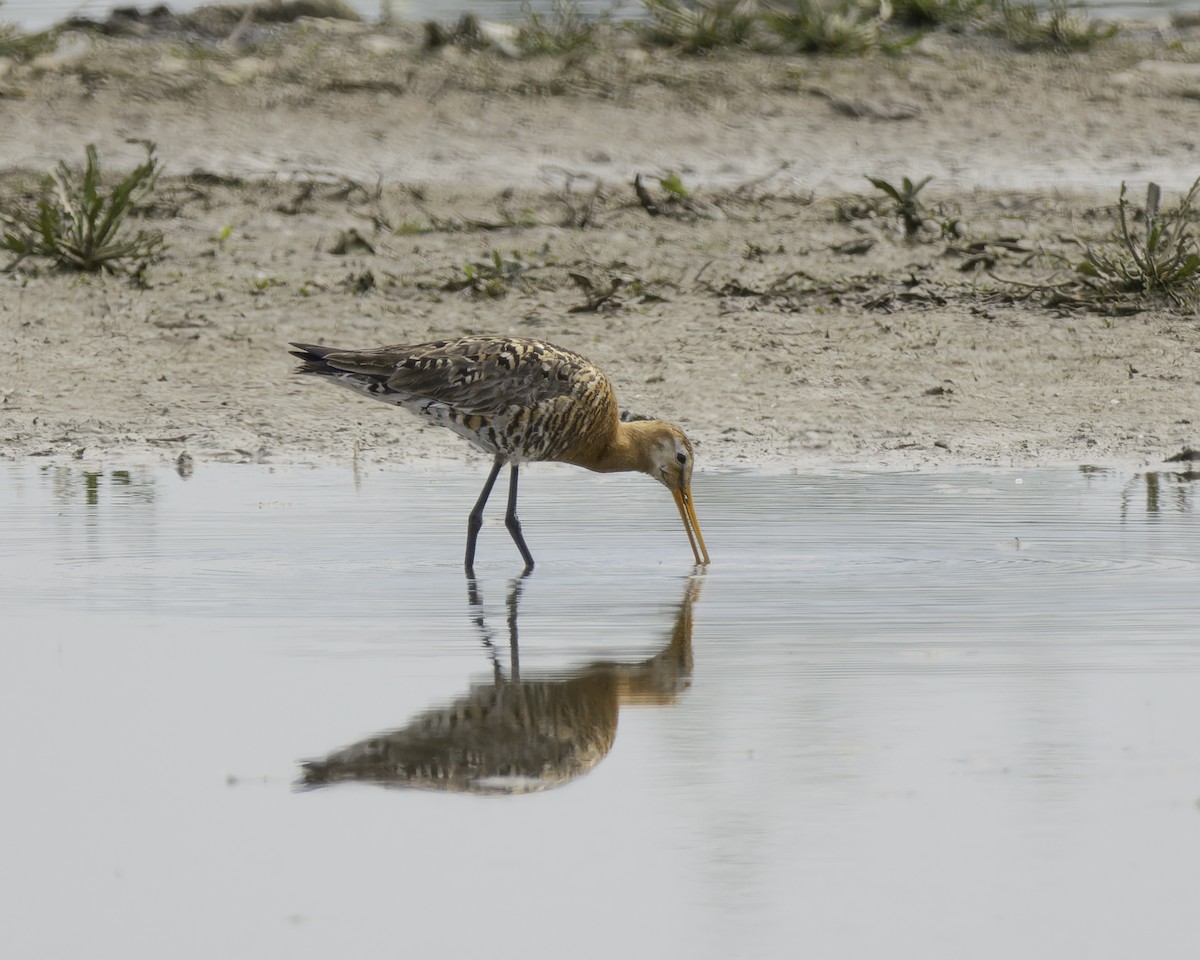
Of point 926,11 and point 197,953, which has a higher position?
point 926,11

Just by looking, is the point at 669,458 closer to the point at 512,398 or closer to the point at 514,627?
the point at 512,398

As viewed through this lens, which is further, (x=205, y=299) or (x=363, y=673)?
(x=205, y=299)

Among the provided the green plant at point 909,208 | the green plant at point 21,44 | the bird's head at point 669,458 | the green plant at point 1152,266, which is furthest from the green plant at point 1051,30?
the bird's head at point 669,458

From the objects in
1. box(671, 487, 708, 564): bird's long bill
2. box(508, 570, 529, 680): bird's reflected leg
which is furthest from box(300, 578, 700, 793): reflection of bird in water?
box(671, 487, 708, 564): bird's long bill

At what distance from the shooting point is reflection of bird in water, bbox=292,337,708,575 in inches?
334

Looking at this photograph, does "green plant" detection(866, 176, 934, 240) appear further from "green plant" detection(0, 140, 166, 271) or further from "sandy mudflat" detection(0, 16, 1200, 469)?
"green plant" detection(0, 140, 166, 271)

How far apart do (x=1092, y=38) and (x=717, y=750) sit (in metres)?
15.8

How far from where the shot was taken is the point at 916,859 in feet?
14.5

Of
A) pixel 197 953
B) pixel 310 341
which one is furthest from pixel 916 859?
pixel 310 341

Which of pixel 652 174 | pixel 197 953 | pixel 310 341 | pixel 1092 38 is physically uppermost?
pixel 1092 38

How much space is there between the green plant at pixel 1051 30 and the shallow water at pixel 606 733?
11534 millimetres

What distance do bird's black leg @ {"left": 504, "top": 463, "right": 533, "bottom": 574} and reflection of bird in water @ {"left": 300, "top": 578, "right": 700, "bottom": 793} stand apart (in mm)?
1754

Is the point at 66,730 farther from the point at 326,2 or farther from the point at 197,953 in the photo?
the point at 326,2

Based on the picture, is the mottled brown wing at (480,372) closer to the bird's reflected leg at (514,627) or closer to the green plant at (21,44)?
the bird's reflected leg at (514,627)
